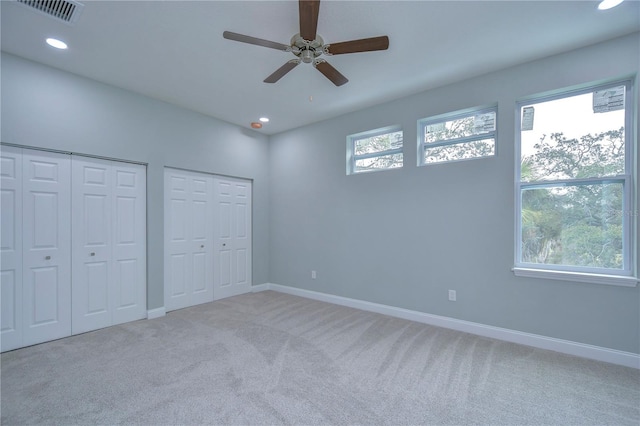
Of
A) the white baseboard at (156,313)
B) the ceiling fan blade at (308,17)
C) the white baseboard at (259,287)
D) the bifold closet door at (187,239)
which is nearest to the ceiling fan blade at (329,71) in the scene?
the ceiling fan blade at (308,17)

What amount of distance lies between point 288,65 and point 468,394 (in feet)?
9.80

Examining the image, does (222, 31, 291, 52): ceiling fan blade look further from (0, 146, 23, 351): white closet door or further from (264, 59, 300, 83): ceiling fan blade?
(0, 146, 23, 351): white closet door

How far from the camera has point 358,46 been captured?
2.17 m

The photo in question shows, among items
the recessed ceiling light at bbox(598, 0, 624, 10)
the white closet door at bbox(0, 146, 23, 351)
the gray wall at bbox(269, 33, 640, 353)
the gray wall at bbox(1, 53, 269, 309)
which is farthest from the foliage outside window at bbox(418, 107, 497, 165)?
the white closet door at bbox(0, 146, 23, 351)

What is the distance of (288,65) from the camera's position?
95.7 inches

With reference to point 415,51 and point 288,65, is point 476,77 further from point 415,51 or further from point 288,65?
point 288,65

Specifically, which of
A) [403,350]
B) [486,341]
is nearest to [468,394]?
[403,350]

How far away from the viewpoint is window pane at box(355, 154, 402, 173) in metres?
4.02

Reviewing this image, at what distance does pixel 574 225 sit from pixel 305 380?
2.98m

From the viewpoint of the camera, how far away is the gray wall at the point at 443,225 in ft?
8.87

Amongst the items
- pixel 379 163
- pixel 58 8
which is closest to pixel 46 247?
pixel 58 8

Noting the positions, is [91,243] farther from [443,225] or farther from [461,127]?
[461,127]

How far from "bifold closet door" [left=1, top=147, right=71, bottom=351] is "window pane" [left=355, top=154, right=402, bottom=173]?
370cm

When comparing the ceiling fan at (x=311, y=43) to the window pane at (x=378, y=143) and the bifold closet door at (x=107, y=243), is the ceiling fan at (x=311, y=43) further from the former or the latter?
the bifold closet door at (x=107, y=243)
